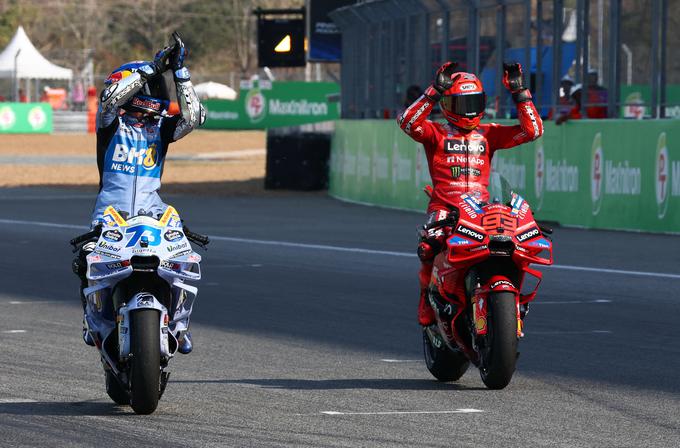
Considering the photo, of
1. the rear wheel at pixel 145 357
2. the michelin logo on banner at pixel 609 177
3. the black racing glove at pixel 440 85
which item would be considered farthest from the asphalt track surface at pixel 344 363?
the michelin logo on banner at pixel 609 177

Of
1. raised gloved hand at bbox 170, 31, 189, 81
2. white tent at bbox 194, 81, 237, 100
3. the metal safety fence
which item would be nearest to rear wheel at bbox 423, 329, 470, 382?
raised gloved hand at bbox 170, 31, 189, 81

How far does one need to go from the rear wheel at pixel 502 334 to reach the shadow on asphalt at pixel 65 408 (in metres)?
1.80

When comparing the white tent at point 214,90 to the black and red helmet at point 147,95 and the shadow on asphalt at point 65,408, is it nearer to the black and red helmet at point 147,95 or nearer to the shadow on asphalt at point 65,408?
the black and red helmet at point 147,95

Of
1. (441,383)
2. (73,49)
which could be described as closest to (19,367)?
(441,383)

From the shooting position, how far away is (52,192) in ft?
103

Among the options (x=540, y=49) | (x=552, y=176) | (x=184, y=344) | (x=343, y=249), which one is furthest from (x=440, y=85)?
(x=540, y=49)

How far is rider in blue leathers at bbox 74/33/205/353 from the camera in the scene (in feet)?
26.1

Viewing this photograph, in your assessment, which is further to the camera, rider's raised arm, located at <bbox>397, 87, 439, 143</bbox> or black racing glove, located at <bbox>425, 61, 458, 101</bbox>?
rider's raised arm, located at <bbox>397, 87, 439, 143</bbox>

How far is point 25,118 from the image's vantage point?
63.5 m

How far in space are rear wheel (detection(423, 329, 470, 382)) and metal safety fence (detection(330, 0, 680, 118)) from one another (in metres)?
12.2

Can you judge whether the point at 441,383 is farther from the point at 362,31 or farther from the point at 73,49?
the point at 73,49

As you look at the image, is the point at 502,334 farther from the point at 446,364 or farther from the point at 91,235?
the point at 91,235

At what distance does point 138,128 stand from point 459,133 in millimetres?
1934

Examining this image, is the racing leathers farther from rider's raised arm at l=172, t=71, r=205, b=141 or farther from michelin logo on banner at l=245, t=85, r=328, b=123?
michelin logo on banner at l=245, t=85, r=328, b=123
